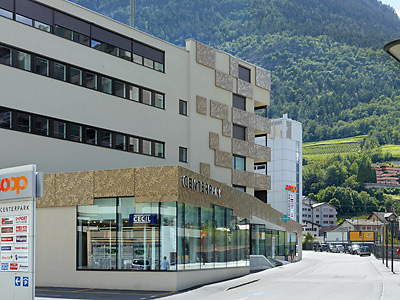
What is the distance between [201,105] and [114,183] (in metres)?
21.6

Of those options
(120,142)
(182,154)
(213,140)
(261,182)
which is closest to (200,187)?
(120,142)

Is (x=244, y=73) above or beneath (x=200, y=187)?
above

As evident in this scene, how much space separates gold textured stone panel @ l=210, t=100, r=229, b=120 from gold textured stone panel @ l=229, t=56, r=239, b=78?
341cm

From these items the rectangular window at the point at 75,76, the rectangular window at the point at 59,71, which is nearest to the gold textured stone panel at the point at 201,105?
the rectangular window at the point at 75,76

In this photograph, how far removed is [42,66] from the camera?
35344mm

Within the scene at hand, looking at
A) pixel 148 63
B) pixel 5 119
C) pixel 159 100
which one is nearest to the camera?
pixel 5 119

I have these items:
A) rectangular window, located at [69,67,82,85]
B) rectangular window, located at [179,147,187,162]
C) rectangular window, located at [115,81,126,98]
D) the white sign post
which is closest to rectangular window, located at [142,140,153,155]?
rectangular window, located at [179,147,187,162]

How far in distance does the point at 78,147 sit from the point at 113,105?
4.42m

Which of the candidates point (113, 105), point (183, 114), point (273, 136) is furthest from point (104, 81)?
point (273, 136)

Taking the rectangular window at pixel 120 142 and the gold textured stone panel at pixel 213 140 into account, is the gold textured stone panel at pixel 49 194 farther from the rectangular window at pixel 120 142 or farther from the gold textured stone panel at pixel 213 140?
the gold textured stone panel at pixel 213 140

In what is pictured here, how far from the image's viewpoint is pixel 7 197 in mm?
17875

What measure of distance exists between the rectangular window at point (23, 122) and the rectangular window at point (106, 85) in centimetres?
665

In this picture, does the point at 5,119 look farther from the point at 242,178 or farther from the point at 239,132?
the point at 239,132

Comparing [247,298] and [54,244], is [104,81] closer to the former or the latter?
[54,244]
